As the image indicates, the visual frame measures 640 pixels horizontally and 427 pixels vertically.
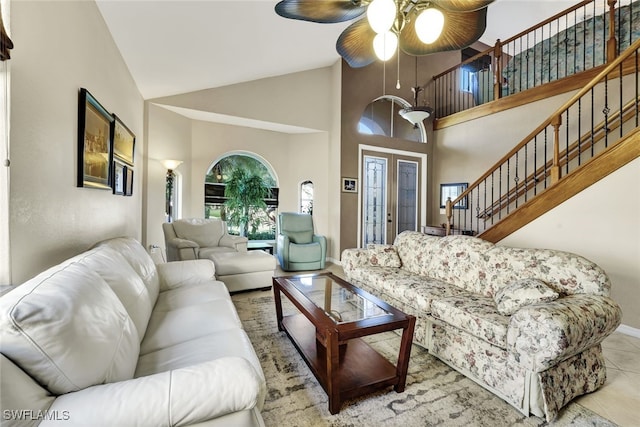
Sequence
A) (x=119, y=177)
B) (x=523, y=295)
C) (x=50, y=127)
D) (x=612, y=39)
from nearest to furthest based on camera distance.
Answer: (x=50, y=127), (x=523, y=295), (x=119, y=177), (x=612, y=39)

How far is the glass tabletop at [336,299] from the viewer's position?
5.89ft

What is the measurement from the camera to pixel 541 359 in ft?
4.55

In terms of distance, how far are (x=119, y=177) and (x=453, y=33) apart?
316cm

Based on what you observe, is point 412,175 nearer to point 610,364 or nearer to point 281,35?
point 281,35

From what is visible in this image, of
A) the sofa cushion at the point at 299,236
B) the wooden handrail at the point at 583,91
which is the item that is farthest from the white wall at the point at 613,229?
the sofa cushion at the point at 299,236

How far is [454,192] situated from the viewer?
5.83 metres

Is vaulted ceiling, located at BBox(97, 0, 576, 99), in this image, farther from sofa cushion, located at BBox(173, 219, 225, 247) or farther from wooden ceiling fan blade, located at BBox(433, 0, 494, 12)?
sofa cushion, located at BBox(173, 219, 225, 247)

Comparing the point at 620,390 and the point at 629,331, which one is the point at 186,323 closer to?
the point at 620,390

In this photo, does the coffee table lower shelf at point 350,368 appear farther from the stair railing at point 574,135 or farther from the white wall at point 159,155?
the white wall at point 159,155

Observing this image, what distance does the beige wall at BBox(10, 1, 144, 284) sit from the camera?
1215 millimetres

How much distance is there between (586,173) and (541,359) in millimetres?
2181

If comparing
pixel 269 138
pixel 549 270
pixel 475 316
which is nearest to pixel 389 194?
pixel 269 138

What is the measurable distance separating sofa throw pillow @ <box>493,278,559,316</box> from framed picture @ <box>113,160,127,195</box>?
3293 millimetres

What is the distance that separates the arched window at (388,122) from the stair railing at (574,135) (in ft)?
6.37
